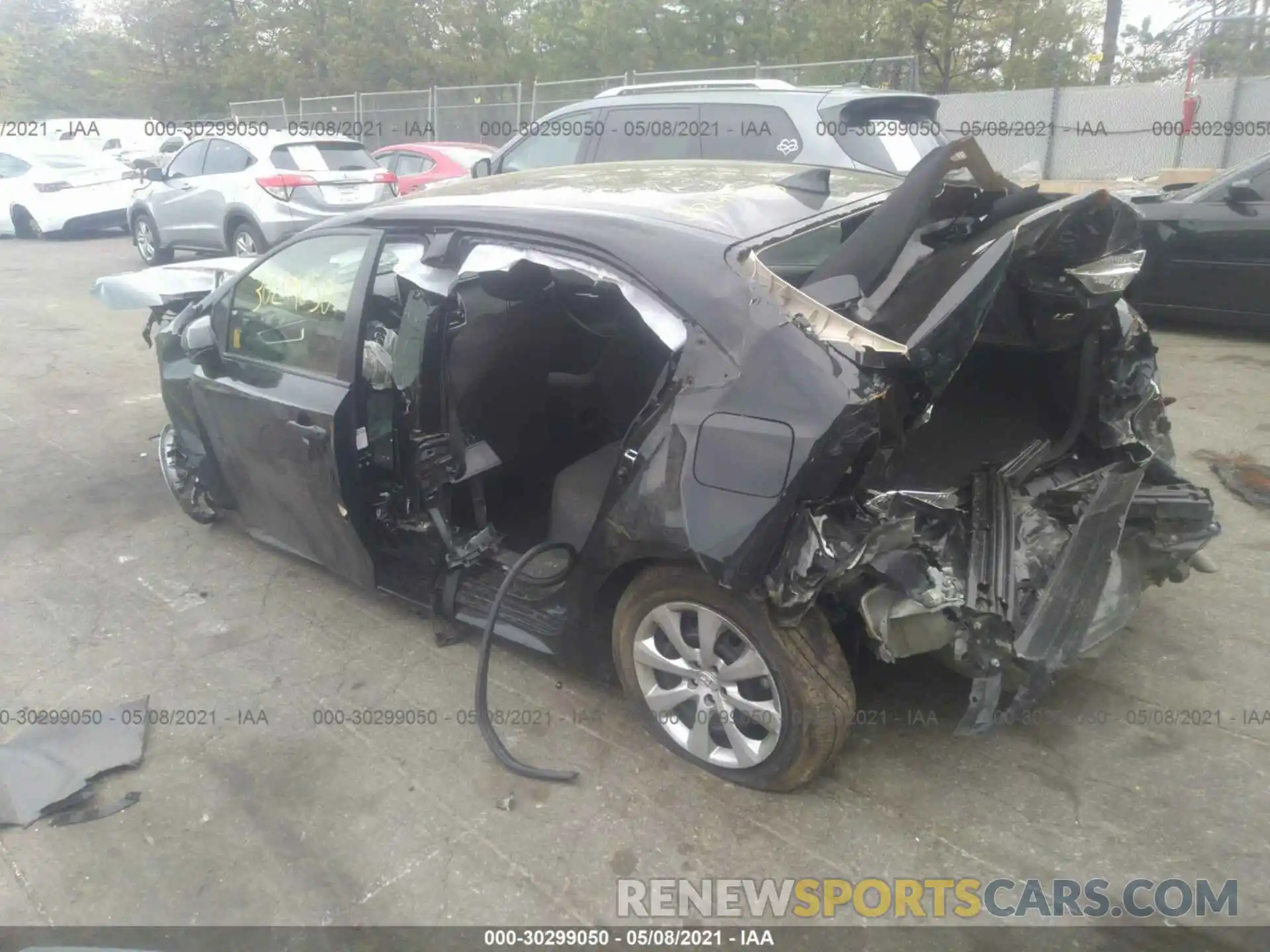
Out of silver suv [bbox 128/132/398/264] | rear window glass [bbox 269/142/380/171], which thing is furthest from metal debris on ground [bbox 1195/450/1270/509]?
rear window glass [bbox 269/142/380/171]

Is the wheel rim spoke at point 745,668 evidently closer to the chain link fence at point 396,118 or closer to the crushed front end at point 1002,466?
the crushed front end at point 1002,466

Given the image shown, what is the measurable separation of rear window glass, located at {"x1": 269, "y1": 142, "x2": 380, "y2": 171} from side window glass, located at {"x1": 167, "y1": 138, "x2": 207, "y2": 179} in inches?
61.7

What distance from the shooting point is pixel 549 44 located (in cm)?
2388

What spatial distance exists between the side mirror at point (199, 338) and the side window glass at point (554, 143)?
12.8ft

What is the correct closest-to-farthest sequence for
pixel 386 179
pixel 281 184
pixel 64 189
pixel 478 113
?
pixel 281 184 → pixel 386 179 → pixel 64 189 → pixel 478 113

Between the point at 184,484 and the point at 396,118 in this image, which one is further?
the point at 396,118

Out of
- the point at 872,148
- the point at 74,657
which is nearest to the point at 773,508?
the point at 74,657

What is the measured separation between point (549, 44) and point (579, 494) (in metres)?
23.2

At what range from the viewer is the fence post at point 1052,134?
16594mm

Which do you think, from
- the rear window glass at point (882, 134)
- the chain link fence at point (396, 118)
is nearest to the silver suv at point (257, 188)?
the rear window glass at point (882, 134)

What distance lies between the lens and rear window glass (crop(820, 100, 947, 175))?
248 inches

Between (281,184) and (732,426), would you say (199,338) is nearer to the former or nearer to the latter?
(732,426)

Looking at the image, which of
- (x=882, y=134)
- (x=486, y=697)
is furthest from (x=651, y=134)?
(x=486, y=697)


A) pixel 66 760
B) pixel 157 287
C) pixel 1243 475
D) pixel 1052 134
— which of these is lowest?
pixel 66 760
